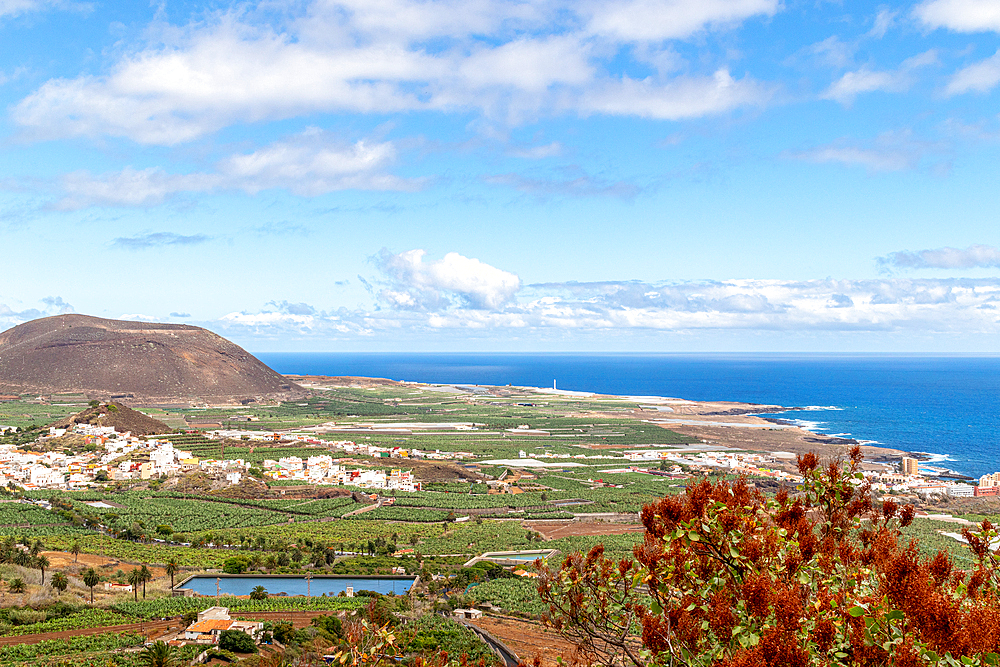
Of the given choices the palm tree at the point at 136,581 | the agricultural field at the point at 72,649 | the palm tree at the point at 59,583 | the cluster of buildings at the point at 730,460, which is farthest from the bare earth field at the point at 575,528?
the agricultural field at the point at 72,649

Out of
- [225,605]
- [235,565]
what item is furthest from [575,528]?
[225,605]

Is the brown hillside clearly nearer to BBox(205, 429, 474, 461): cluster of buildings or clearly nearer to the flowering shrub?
BBox(205, 429, 474, 461): cluster of buildings

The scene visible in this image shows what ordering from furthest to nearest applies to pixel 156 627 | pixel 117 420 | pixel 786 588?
pixel 117 420, pixel 156 627, pixel 786 588

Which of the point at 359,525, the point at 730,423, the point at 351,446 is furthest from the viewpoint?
the point at 730,423

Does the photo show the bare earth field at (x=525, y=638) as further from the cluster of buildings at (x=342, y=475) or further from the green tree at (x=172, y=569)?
the cluster of buildings at (x=342, y=475)

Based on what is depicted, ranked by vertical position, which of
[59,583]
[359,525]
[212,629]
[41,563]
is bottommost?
[359,525]

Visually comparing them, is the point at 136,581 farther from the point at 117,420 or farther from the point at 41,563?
the point at 117,420

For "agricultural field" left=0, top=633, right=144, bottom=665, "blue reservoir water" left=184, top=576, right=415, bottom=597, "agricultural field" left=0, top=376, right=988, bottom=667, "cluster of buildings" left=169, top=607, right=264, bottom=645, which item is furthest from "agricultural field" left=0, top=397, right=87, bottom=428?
"cluster of buildings" left=169, top=607, right=264, bottom=645

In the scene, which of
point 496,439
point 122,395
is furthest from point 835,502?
point 122,395
